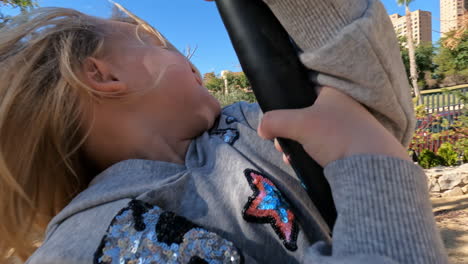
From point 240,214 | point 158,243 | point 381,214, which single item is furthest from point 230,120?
Answer: point 381,214

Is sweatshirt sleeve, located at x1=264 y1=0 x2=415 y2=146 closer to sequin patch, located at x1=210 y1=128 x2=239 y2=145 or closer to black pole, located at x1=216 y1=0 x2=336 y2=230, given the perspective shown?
→ black pole, located at x1=216 y1=0 x2=336 y2=230

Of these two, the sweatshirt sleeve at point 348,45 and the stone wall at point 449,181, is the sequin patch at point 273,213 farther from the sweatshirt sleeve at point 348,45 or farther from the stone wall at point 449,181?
the stone wall at point 449,181

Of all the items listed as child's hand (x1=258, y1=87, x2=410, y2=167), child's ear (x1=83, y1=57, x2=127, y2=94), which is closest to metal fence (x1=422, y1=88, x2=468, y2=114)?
child's ear (x1=83, y1=57, x2=127, y2=94)

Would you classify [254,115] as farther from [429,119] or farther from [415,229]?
[429,119]

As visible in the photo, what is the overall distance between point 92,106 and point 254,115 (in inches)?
18.5

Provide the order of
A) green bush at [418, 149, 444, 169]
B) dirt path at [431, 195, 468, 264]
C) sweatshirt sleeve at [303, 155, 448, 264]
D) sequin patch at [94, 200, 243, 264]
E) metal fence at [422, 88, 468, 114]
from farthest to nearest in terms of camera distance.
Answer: metal fence at [422, 88, 468, 114], green bush at [418, 149, 444, 169], dirt path at [431, 195, 468, 264], sequin patch at [94, 200, 243, 264], sweatshirt sleeve at [303, 155, 448, 264]

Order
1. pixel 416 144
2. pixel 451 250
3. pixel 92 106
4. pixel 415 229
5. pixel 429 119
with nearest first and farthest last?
pixel 415 229 < pixel 92 106 < pixel 451 250 < pixel 416 144 < pixel 429 119

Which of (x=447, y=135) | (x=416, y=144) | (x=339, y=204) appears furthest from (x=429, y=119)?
(x=339, y=204)

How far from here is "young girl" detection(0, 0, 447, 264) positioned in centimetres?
46

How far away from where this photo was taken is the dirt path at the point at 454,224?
3.17m

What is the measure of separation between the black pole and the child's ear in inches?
21.1

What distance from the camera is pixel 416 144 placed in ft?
20.9

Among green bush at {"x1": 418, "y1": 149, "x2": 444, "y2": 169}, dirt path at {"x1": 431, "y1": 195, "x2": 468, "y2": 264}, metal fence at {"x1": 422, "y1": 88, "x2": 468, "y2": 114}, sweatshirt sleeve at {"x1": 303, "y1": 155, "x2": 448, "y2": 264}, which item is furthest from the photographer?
metal fence at {"x1": 422, "y1": 88, "x2": 468, "y2": 114}

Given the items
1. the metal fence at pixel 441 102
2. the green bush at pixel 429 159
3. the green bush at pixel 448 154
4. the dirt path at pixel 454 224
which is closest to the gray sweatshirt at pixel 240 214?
the dirt path at pixel 454 224
